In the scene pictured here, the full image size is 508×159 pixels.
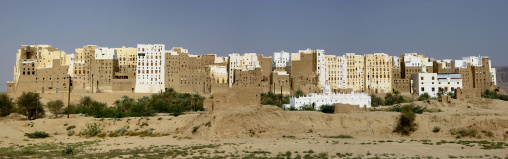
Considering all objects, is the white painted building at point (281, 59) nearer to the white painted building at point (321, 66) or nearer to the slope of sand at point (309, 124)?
the white painted building at point (321, 66)

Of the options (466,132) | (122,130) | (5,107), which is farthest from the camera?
(5,107)

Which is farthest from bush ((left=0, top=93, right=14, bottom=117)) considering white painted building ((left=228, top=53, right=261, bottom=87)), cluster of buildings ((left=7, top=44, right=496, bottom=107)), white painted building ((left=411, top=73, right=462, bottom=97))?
white painted building ((left=411, top=73, right=462, bottom=97))

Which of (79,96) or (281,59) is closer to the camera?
(79,96)

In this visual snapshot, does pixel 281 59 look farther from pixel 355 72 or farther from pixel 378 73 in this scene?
pixel 378 73

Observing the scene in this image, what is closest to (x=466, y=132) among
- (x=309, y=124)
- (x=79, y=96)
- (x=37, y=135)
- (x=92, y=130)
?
(x=309, y=124)

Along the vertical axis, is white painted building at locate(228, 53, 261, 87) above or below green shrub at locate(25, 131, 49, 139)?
above

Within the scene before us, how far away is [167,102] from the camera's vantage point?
63.6 m

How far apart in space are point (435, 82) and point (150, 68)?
47.9m

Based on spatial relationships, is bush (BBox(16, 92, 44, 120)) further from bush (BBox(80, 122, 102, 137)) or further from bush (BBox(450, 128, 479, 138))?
bush (BBox(450, 128, 479, 138))

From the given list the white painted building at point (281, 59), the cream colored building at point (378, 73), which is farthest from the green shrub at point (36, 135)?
the cream colored building at point (378, 73)

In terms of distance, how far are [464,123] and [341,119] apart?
7.97 meters

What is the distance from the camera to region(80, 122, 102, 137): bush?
120 feet

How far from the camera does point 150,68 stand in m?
88.4

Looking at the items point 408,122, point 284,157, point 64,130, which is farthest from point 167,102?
point 284,157
